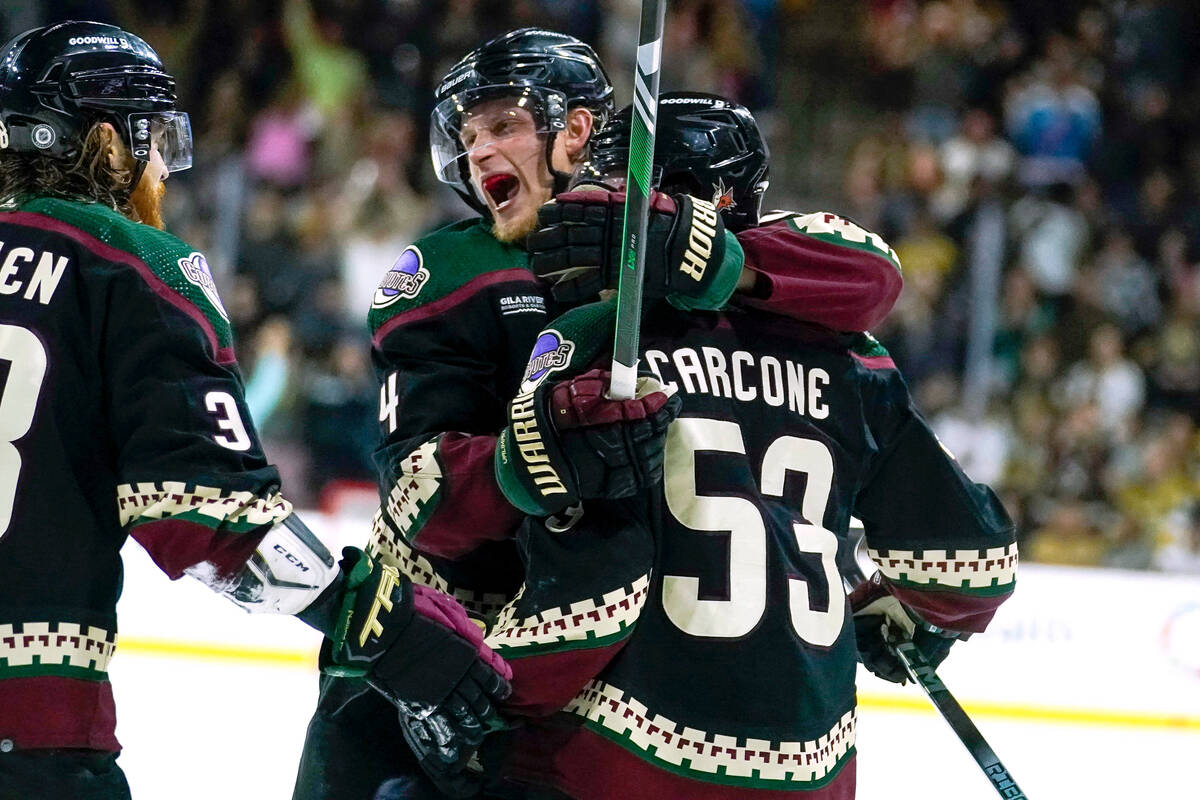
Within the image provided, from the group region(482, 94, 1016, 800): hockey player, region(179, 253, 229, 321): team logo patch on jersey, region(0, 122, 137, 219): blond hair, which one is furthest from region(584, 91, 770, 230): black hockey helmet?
region(0, 122, 137, 219): blond hair

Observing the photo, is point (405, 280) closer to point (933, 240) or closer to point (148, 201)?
point (148, 201)

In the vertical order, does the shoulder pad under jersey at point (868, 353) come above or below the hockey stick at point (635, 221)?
below

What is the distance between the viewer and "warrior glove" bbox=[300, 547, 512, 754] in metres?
2.18

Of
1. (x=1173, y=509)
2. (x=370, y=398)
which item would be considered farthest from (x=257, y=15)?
(x=1173, y=509)

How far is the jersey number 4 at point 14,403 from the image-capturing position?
2.04 m

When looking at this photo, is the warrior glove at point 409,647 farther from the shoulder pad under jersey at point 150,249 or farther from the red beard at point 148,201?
the red beard at point 148,201

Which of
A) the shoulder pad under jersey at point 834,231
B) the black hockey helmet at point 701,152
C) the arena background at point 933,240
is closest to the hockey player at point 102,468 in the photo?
the black hockey helmet at point 701,152

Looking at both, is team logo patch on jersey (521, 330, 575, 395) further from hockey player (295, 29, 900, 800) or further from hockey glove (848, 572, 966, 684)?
hockey glove (848, 572, 966, 684)

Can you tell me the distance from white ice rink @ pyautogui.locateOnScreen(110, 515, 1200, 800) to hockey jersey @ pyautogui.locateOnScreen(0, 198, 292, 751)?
2067 millimetres

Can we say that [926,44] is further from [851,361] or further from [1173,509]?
[851,361]

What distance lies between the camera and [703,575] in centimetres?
217

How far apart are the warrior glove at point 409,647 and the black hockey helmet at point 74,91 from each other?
662 mm

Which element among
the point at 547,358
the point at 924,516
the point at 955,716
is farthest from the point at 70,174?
the point at 955,716

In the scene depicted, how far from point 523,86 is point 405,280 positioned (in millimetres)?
401
